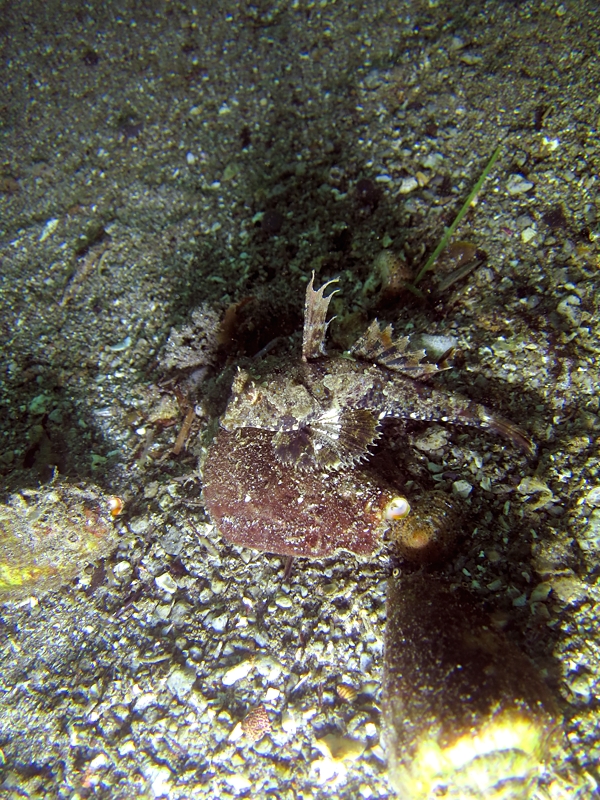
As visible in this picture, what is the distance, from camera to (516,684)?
2174mm

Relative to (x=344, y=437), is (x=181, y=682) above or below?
below

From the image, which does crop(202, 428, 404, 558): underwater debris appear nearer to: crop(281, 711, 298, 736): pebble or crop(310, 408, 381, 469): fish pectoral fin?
crop(310, 408, 381, 469): fish pectoral fin

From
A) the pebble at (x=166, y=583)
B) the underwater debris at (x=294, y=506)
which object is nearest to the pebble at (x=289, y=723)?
the underwater debris at (x=294, y=506)

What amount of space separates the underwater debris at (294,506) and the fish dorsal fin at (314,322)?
0.83 meters

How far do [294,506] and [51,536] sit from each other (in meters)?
2.12

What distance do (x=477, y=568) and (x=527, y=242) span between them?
304 cm

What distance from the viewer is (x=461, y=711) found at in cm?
208

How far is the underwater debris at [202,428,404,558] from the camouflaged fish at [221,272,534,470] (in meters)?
0.12

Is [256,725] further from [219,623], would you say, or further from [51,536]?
[51,536]

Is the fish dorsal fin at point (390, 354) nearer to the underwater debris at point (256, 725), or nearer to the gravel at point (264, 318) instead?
the gravel at point (264, 318)

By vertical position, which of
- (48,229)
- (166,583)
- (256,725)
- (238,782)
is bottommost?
(238,782)

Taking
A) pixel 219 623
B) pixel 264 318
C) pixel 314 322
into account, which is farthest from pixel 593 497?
pixel 264 318

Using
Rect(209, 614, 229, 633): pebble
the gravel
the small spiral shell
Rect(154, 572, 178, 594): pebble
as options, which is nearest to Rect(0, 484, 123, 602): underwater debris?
the gravel

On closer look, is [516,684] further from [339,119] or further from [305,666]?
[339,119]
